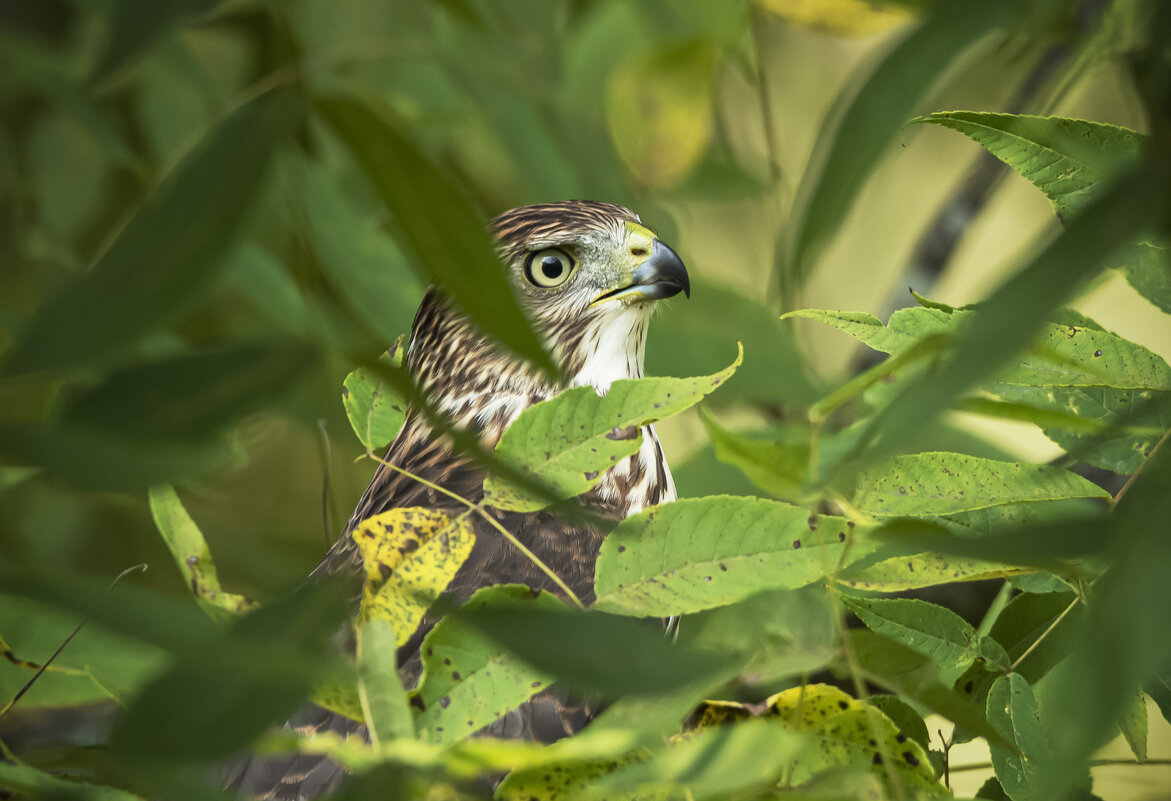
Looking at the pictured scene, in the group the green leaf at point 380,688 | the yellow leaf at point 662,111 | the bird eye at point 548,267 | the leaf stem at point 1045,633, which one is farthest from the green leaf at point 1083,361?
the yellow leaf at point 662,111

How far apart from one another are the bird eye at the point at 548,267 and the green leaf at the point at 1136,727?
1483 mm

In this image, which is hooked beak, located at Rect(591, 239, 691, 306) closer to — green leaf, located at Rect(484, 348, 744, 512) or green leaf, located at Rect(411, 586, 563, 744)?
green leaf, located at Rect(484, 348, 744, 512)

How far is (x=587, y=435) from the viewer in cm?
101

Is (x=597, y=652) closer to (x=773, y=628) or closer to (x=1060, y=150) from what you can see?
(x=773, y=628)

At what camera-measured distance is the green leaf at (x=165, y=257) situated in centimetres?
61

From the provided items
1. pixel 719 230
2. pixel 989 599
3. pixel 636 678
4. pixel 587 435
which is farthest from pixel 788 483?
pixel 719 230

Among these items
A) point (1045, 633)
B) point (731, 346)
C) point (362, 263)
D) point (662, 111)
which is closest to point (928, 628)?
point (1045, 633)

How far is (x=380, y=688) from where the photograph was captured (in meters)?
0.78

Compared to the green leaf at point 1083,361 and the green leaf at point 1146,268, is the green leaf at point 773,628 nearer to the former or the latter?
the green leaf at point 1083,361

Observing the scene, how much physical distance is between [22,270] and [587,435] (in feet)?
6.10

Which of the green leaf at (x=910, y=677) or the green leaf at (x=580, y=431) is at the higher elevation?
the green leaf at (x=580, y=431)

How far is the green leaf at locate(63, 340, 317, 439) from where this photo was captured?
68cm

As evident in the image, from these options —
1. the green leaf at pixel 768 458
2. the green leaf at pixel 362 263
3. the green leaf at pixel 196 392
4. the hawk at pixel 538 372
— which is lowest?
the hawk at pixel 538 372

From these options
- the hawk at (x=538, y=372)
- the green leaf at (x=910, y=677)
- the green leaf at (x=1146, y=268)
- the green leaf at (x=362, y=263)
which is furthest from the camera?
the green leaf at (x=362, y=263)
